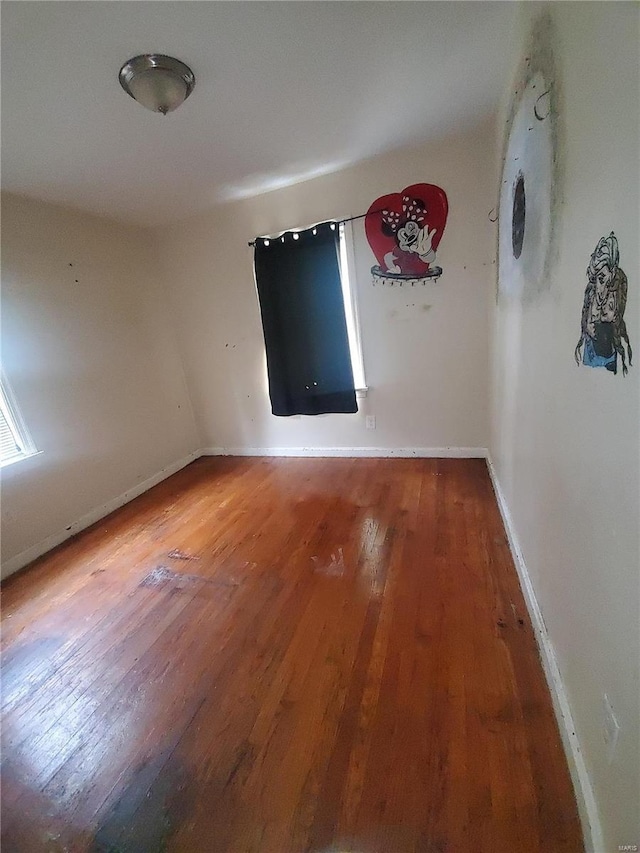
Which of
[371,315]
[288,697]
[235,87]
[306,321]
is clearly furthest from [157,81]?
[288,697]

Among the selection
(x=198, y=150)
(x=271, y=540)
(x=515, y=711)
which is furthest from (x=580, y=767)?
(x=198, y=150)

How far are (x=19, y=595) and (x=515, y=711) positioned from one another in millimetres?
2523

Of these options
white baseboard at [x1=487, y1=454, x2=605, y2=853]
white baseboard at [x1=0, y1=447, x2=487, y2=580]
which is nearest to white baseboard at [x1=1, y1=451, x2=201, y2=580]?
white baseboard at [x1=0, y1=447, x2=487, y2=580]

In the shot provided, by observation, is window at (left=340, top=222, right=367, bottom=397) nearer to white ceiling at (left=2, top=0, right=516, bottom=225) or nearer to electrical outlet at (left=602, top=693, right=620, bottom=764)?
white ceiling at (left=2, top=0, right=516, bottom=225)

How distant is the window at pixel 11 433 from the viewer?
2.37 m

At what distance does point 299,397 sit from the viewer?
3.32 metres

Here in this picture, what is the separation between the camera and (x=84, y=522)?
2.78m

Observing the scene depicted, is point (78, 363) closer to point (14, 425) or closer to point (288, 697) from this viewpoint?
point (14, 425)

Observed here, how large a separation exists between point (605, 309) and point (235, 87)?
5.91ft

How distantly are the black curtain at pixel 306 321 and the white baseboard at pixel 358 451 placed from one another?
16.1 inches

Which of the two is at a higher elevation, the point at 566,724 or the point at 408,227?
the point at 408,227

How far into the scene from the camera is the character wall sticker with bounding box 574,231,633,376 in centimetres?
71

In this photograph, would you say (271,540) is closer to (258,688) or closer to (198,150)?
(258,688)

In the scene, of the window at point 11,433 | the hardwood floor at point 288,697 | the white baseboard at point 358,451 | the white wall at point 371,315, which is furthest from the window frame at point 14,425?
the white baseboard at point 358,451
